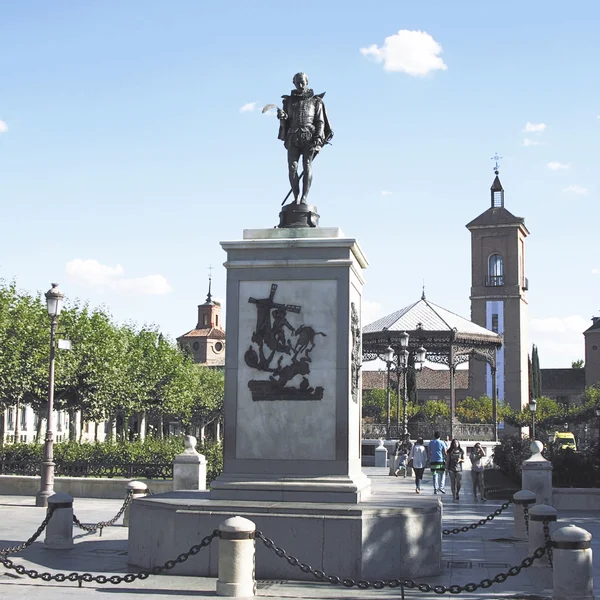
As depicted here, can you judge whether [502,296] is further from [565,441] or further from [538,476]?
[538,476]

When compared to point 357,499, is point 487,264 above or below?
above

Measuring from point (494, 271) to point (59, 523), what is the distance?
297 feet

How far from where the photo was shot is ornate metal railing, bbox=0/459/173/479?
2645 centimetres

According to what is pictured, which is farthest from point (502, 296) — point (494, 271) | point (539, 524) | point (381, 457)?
point (539, 524)

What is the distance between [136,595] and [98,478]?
16352 millimetres

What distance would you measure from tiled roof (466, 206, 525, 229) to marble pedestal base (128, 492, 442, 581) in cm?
9142

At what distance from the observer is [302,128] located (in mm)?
13758

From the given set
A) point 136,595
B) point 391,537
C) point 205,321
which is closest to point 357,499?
point 391,537

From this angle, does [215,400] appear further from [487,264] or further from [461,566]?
[461,566]

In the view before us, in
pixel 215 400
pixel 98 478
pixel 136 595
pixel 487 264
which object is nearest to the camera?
pixel 136 595

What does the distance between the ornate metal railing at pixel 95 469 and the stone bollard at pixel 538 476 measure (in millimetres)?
10055

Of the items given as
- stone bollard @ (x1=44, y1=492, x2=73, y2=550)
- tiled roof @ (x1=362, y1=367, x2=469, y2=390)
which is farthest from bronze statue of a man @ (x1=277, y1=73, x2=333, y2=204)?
tiled roof @ (x1=362, y1=367, x2=469, y2=390)

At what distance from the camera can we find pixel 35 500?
24.8 meters

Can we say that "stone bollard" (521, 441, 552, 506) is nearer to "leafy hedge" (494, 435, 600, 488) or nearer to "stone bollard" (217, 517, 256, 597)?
"leafy hedge" (494, 435, 600, 488)
